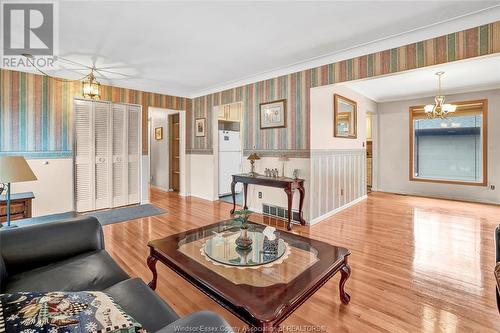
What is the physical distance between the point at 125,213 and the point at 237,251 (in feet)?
11.1

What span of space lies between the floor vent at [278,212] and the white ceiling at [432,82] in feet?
7.15

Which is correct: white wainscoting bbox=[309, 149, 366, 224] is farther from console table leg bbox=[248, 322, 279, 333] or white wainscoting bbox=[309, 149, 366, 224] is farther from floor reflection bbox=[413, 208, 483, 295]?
console table leg bbox=[248, 322, 279, 333]

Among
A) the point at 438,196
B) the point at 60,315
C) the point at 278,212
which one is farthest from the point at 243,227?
the point at 438,196

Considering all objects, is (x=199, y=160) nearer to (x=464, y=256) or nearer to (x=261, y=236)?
(x=261, y=236)

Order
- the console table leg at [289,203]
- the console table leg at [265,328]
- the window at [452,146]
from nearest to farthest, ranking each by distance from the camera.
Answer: the console table leg at [265,328]
the console table leg at [289,203]
the window at [452,146]

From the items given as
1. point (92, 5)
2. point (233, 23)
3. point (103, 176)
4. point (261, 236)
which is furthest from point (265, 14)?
point (103, 176)

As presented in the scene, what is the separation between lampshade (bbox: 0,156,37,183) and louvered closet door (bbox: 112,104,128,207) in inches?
122

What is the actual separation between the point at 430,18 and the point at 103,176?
212 inches

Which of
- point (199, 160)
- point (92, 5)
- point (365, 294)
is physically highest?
point (92, 5)

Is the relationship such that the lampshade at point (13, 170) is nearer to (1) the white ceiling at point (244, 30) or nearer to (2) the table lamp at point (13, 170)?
(2) the table lamp at point (13, 170)

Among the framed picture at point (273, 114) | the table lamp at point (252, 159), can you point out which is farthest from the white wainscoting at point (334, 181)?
the table lamp at point (252, 159)

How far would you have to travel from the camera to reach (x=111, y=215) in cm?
431

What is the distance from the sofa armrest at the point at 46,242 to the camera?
1.52 m

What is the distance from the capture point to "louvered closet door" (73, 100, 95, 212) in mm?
4414
